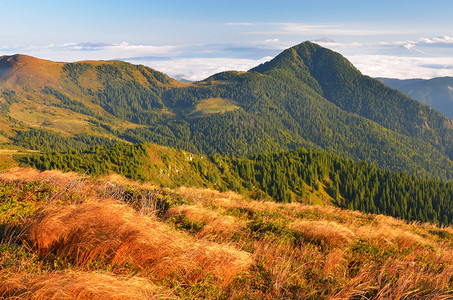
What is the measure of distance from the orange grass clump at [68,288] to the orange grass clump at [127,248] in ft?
3.78

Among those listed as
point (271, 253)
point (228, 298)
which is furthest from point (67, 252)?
point (271, 253)

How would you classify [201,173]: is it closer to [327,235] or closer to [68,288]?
[327,235]

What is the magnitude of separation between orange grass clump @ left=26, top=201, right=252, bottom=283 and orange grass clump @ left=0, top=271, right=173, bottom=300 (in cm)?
115

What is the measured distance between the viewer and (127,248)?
6.68 meters

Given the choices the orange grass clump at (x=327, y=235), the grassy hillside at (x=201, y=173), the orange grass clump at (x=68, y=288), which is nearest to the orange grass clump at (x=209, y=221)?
the orange grass clump at (x=327, y=235)

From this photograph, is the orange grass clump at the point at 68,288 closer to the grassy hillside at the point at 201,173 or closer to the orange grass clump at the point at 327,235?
the orange grass clump at the point at 327,235

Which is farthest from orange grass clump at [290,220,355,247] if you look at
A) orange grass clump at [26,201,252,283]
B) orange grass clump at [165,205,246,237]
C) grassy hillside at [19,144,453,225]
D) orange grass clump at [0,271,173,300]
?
grassy hillside at [19,144,453,225]

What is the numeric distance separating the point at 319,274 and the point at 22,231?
848 cm

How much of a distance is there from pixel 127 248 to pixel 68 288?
2223 millimetres

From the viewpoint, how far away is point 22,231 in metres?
7.04

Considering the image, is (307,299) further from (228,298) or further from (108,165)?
(108,165)

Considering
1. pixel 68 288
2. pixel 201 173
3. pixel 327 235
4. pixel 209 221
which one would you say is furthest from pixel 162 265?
pixel 201 173

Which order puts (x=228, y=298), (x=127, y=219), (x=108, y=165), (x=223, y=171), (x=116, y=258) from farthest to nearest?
(x=223, y=171) < (x=108, y=165) < (x=127, y=219) < (x=116, y=258) < (x=228, y=298)

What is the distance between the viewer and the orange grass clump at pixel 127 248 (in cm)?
638
